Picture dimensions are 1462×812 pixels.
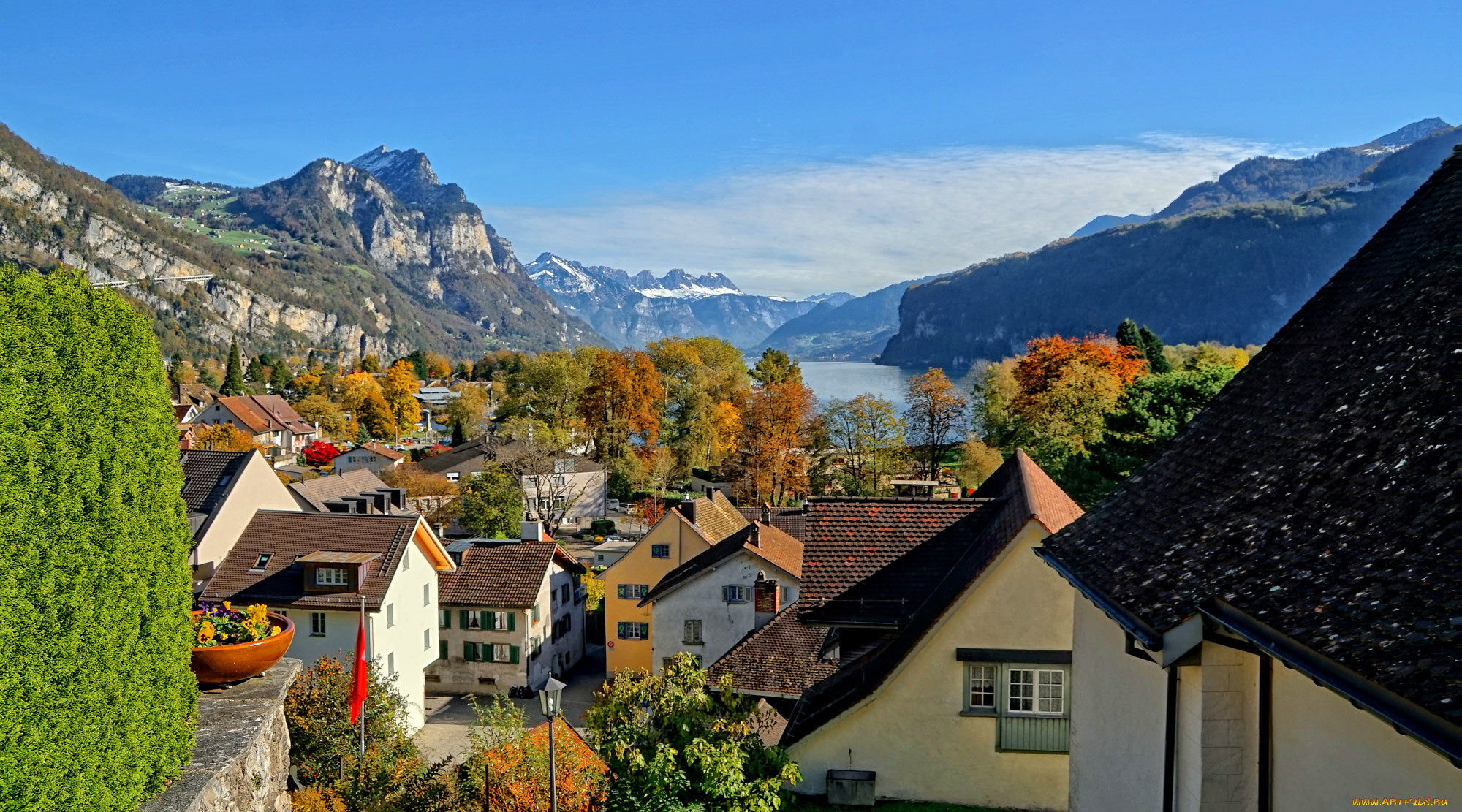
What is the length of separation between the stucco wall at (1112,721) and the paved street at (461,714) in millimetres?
23135

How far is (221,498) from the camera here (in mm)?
34469

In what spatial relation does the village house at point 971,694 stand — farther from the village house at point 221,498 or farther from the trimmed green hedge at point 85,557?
the village house at point 221,498

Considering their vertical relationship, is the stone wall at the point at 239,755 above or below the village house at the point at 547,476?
above

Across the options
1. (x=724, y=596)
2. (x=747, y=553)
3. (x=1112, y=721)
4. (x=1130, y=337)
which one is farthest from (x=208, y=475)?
(x=1130, y=337)

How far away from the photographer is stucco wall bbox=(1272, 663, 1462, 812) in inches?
163

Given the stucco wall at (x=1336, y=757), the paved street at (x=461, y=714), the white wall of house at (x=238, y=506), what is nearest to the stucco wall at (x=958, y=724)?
the stucco wall at (x=1336, y=757)

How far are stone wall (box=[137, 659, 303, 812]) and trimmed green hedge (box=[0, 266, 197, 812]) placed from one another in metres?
0.33

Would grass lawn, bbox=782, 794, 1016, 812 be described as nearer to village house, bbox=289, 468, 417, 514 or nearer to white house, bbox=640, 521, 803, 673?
white house, bbox=640, 521, 803, 673

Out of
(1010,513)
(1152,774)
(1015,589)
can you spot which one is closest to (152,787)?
(1152,774)

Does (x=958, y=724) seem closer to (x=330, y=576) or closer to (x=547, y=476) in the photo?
(x=330, y=576)

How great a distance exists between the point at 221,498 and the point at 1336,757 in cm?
3778

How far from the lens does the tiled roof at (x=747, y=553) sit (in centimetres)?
3294

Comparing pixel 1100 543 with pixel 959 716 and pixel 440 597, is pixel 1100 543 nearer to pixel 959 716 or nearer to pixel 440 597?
pixel 959 716

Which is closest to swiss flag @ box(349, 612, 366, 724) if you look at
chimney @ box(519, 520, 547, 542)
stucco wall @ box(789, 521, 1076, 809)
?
stucco wall @ box(789, 521, 1076, 809)
